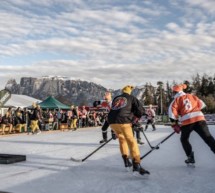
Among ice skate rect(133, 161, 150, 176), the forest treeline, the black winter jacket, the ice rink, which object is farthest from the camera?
the forest treeline

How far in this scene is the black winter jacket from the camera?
5.53 metres

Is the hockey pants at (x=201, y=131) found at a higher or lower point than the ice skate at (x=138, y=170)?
higher

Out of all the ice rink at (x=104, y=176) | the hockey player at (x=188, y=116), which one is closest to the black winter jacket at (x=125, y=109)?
the hockey player at (x=188, y=116)

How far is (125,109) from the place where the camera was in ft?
18.2

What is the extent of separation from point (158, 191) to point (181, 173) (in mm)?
1328

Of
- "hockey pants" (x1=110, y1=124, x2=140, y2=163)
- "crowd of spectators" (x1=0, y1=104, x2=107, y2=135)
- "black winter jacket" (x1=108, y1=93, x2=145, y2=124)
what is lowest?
"crowd of spectators" (x1=0, y1=104, x2=107, y2=135)

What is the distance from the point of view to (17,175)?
18.4 ft

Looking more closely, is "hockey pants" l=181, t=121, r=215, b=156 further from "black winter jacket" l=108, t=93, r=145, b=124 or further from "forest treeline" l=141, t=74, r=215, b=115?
"forest treeline" l=141, t=74, r=215, b=115

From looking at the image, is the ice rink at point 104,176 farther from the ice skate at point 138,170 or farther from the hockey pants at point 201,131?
the hockey pants at point 201,131

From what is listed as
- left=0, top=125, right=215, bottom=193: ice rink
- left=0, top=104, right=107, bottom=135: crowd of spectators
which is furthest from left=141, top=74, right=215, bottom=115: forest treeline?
left=0, top=125, right=215, bottom=193: ice rink

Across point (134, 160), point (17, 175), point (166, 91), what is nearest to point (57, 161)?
point (17, 175)

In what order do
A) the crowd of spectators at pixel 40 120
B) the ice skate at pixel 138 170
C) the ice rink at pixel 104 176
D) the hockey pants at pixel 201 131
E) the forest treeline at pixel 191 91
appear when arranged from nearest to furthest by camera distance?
the ice rink at pixel 104 176 < the ice skate at pixel 138 170 < the hockey pants at pixel 201 131 < the crowd of spectators at pixel 40 120 < the forest treeline at pixel 191 91

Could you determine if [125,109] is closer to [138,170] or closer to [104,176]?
[138,170]

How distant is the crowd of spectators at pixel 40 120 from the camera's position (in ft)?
55.6
